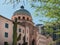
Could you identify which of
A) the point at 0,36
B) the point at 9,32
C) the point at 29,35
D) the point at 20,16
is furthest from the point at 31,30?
the point at 0,36

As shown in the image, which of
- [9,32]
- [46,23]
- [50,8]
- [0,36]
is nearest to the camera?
[50,8]

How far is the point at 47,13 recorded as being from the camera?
10.5 meters

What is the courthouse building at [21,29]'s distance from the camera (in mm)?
46125

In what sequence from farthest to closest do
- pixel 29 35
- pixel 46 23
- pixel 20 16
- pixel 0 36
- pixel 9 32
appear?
pixel 29 35
pixel 20 16
pixel 9 32
pixel 0 36
pixel 46 23

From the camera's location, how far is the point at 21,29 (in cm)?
5419

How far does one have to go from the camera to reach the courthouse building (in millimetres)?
46125

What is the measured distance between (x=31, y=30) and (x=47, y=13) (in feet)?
163

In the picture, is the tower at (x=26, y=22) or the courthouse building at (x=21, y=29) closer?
the courthouse building at (x=21, y=29)

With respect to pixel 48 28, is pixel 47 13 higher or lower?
higher

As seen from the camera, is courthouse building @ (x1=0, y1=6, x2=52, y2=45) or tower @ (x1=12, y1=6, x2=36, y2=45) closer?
courthouse building @ (x1=0, y1=6, x2=52, y2=45)

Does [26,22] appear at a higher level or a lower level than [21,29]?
higher

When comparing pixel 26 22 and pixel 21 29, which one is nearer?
pixel 21 29

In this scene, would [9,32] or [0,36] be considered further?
[9,32]

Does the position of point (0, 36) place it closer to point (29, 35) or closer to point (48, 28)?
point (29, 35)
